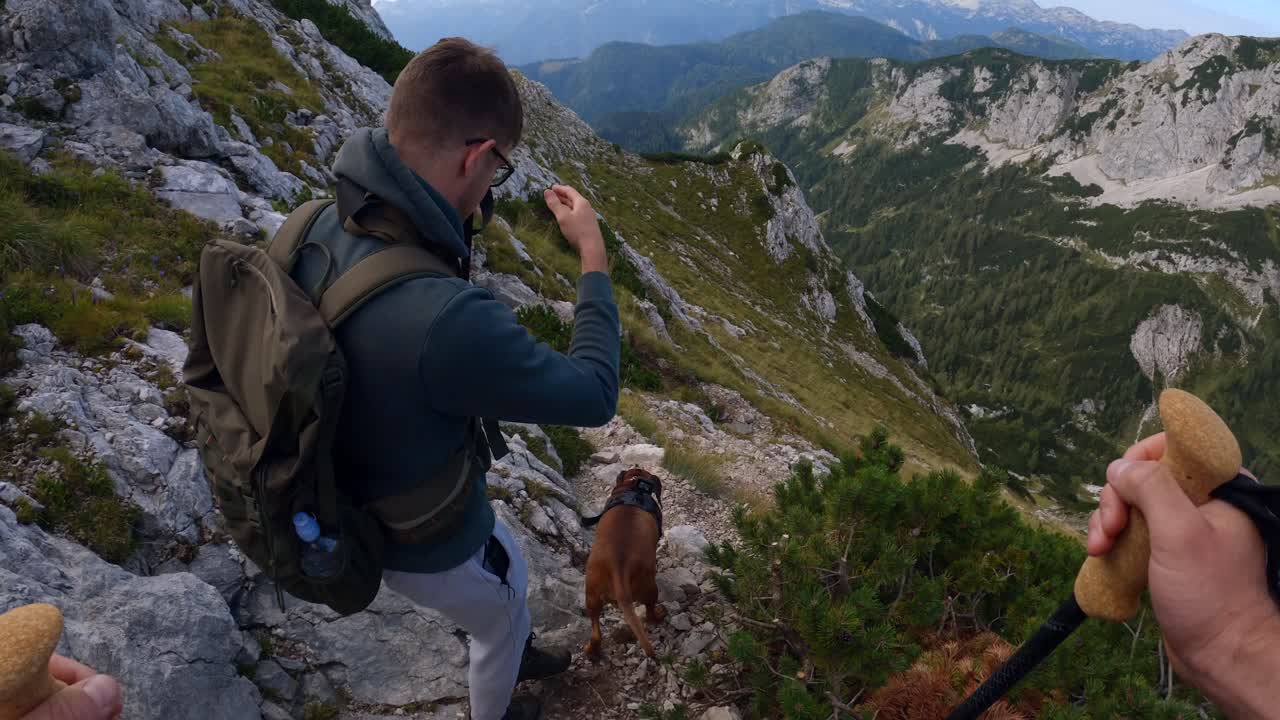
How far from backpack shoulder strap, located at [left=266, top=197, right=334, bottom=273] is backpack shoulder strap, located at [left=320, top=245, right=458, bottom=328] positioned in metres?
0.38

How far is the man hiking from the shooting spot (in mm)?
2215

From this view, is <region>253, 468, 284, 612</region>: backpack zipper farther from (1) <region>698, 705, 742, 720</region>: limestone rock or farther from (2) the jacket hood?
(1) <region>698, 705, 742, 720</region>: limestone rock

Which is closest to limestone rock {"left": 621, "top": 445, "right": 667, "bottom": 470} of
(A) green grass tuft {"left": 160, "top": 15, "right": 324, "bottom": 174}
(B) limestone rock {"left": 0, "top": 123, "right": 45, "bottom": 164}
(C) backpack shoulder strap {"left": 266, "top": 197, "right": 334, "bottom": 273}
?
(C) backpack shoulder strap {"left": 266, "top": 197, "right": 334, "bottom": 273}

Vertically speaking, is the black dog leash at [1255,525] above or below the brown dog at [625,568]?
above

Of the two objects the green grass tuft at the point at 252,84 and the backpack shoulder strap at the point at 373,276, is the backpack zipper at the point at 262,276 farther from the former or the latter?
the green grass tuft at the point at 252,84

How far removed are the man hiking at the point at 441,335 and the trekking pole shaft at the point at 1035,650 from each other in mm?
1617

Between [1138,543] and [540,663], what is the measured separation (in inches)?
150

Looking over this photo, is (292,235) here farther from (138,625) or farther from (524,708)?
(524,708)

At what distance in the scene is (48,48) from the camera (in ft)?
34.4

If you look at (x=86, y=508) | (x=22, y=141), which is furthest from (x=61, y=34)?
(x=86, y=508)

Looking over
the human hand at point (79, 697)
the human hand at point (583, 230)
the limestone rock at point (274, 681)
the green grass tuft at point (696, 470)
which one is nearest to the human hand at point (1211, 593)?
the human hand at point (583, 230)

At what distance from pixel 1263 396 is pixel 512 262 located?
21743 cm

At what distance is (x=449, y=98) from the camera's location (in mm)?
2502

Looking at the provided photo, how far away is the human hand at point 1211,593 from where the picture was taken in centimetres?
139
